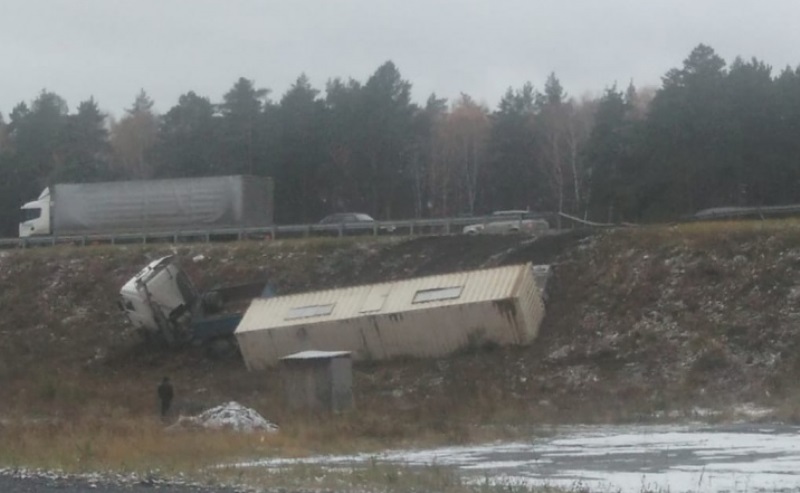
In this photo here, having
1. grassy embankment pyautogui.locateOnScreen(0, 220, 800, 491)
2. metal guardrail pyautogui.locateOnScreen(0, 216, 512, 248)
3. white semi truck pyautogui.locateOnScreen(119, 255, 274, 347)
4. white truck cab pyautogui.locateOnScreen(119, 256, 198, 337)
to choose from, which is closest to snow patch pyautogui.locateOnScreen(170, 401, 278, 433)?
grassy embankment pyautogui.locateOnScreen(0, 220, 800, 491)

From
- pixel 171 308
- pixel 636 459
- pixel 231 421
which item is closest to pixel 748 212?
pixel 171 308

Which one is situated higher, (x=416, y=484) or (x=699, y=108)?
(x=699, y=108)

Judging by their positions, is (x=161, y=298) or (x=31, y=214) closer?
(x=161, y=298)

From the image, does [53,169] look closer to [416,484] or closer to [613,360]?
[613,360]

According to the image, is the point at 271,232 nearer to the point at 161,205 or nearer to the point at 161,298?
the point at 161,205

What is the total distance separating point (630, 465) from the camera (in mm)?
19750

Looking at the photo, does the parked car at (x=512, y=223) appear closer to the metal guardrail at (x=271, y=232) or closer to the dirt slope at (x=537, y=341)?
the metal guardrail at (x=271, y=232)

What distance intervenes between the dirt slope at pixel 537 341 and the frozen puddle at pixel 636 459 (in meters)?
4.35

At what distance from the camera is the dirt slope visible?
35094 mm

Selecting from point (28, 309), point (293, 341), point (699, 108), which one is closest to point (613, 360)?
point (293, 341)

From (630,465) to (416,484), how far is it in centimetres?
374

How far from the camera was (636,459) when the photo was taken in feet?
67.8

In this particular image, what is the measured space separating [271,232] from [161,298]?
12565 millimetres

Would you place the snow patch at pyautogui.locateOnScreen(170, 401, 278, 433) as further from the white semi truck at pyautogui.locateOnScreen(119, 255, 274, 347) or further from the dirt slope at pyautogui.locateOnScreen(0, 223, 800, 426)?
the white semi truck at pyautogui.locateOnScreen(119, 255, 274, 347)
